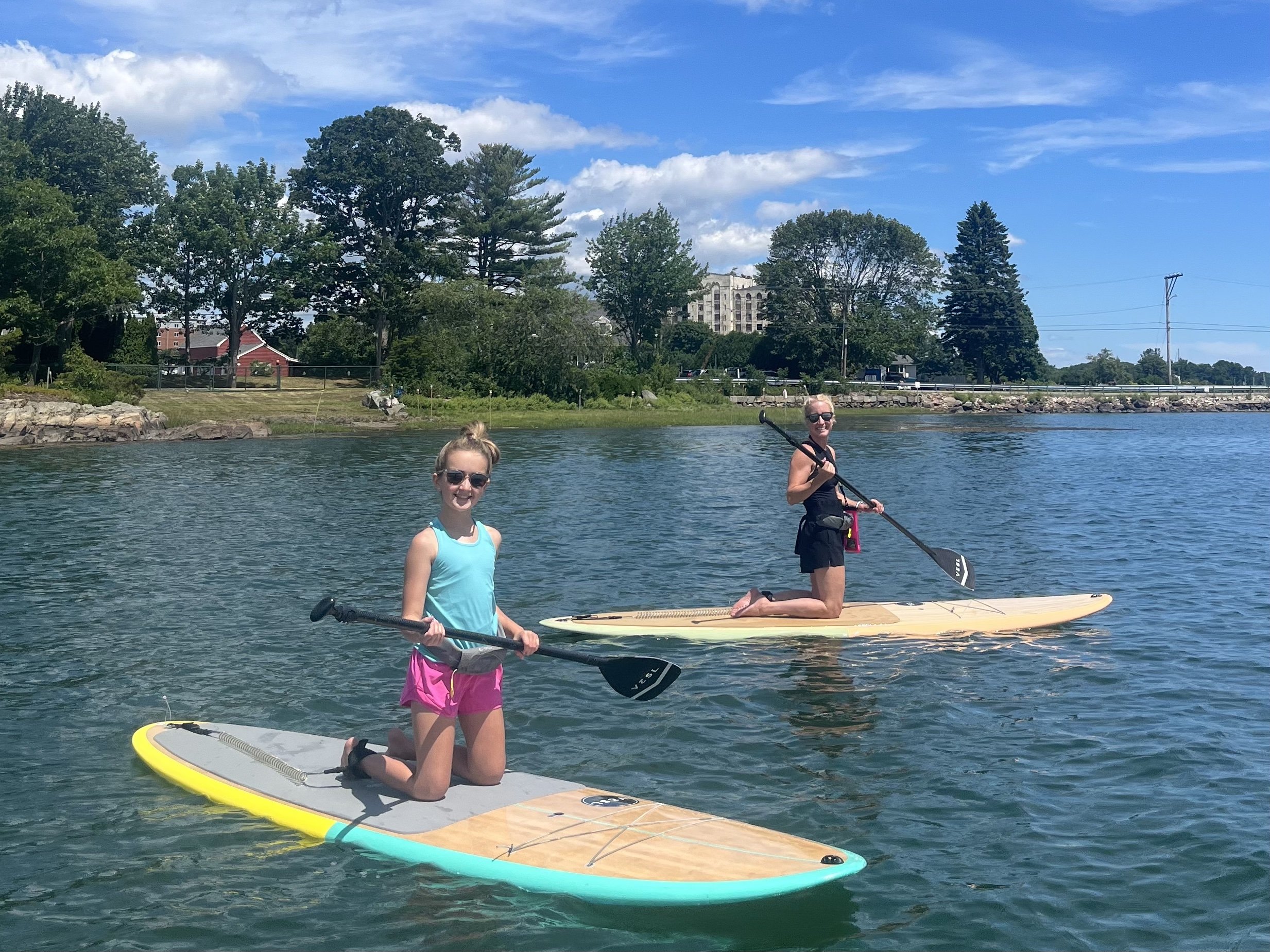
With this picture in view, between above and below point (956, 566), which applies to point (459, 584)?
above

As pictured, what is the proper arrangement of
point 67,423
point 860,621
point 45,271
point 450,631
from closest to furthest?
point 450,631, point 860,621, point 67,423, point 45,271

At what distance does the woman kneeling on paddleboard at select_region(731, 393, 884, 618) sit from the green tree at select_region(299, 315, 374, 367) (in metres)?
56.8

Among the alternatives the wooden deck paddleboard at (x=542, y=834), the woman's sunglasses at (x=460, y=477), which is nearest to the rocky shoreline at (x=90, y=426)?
the wooden deck paddleboard at (x=542, y=834)

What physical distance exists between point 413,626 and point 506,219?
244 ft

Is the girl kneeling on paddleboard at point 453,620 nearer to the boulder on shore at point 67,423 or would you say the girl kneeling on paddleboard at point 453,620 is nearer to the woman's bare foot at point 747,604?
the woman's bare foot at point 747,604

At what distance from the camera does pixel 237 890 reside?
5.90 metres

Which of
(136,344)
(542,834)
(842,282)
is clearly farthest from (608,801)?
(842,282)

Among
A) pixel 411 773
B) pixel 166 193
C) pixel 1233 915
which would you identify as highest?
pixel 166 193

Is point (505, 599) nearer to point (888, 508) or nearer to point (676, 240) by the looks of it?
point (888, 508)

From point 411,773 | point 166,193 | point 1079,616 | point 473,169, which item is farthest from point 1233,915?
point 473,169

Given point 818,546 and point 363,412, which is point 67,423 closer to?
point 363,412

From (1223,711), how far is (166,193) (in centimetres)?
6706

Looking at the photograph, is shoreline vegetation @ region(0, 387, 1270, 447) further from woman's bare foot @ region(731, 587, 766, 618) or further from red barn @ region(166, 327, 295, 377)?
woman's bare foot @ region(731, 587, 766, 618)

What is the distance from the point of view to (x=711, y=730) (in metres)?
8.46
